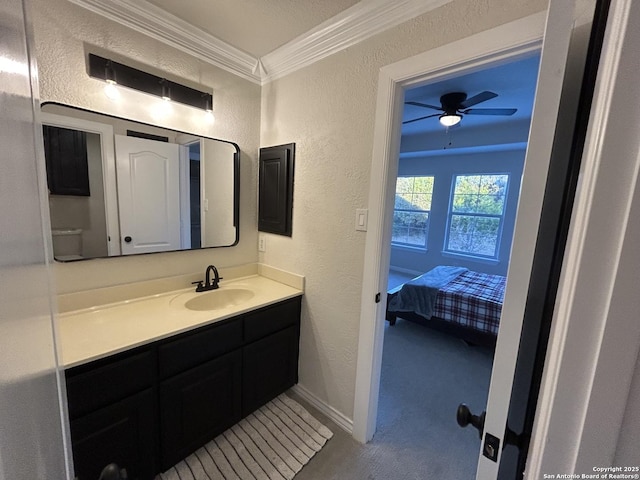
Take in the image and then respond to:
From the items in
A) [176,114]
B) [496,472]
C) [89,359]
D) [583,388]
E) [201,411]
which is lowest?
[201,411]

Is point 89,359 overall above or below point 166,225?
below

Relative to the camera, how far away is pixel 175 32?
62.0 inches

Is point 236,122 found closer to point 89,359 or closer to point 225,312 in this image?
point 225,312

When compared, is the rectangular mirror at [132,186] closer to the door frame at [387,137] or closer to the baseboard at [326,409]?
the door frame at [387,137]

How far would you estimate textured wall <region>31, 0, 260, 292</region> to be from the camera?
127 cm

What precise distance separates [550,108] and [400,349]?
106 inches

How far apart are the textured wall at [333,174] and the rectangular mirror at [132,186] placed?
513mm

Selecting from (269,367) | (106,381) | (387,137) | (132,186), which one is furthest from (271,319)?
(387,137)

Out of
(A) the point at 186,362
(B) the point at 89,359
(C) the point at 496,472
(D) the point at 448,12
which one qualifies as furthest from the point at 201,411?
(D) the point at 448,12

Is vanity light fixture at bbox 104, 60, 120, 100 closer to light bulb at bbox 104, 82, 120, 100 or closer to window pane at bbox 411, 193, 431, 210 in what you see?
light bulb at bbox 104, 82, 120, 100

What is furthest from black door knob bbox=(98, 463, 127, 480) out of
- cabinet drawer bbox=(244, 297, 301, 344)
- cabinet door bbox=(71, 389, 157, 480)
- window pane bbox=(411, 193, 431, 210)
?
window pane bbox=(411, 193, 431, 210)

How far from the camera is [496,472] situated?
54 cm

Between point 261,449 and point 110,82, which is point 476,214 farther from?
point 110,82

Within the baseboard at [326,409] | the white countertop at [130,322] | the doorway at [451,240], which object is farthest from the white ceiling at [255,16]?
the baseboard at [326,409]
